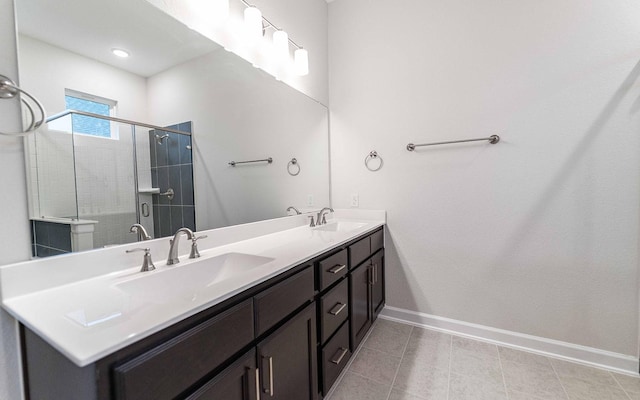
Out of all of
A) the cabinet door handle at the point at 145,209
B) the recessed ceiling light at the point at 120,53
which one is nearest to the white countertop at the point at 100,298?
the cabinet door handle at the point at 145,209

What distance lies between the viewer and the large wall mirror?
2.70 feet

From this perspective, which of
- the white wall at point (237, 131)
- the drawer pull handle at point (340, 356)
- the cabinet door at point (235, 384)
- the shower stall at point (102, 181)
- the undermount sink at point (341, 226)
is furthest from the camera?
the undermount sink at point (341, 226)

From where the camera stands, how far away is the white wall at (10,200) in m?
→ 0.72

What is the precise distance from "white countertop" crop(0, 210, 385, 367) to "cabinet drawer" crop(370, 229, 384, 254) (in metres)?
0.80

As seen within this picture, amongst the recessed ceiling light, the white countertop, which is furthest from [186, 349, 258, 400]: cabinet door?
the recessed ceiling light

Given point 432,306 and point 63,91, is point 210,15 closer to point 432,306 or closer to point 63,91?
point 63,91

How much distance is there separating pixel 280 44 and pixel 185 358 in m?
1.76

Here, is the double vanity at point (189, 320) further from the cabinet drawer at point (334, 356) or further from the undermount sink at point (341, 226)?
the undermount sink at point (341, 226)

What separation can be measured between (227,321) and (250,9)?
156cm

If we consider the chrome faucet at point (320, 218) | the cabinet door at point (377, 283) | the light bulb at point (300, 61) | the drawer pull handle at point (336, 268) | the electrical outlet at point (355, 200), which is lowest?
the cabinet door at point (377, 283)

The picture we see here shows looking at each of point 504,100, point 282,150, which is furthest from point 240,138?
point 504,100

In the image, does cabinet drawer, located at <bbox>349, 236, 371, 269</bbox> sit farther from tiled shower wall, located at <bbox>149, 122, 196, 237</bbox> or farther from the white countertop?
tiled shower wall, located at <bbox>149, 122, 196, 237</bbox>

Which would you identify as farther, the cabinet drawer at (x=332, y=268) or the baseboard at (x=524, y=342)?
the baseboard at (x=524, y=342)

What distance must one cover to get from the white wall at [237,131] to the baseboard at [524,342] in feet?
4.08
